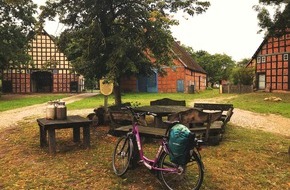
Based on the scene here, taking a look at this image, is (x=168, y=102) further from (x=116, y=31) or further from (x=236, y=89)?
(x=236, y=89)

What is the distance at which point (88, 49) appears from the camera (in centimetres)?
934

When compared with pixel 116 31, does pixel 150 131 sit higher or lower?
lower

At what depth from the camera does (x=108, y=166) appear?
558cm

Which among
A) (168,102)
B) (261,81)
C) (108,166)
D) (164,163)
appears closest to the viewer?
(164,163)

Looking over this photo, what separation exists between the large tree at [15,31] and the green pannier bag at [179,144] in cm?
2603

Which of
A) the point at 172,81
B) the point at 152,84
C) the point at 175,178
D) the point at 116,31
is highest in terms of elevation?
the point at 116,31

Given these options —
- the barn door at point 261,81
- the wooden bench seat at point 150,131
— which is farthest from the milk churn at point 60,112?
the barn door at point 261,81

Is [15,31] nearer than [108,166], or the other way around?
[108,166]

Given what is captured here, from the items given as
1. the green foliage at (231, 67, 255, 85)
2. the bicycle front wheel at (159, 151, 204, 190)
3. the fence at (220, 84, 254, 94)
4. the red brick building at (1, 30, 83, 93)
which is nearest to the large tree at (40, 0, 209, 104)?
the bicycle front wheel at (159, 151, 204, 190)

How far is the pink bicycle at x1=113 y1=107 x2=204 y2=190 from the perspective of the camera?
4.14 m

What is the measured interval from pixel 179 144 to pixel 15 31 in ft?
91.9

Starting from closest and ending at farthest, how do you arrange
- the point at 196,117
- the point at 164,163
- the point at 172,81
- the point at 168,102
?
1. the point at 164,163
2. the point at 196,117
3. the point at 168,102
4. the point at 172,81

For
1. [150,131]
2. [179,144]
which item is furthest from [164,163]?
[150,131]

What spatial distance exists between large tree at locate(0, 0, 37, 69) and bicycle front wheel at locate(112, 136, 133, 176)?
80.8 ft
